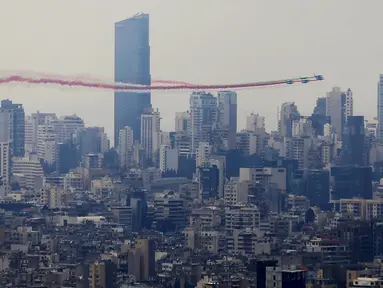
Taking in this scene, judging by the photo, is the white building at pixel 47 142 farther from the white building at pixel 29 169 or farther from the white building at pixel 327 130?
the white building at pixel 327 130

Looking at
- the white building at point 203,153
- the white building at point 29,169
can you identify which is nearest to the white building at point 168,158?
the white building at point 203,153

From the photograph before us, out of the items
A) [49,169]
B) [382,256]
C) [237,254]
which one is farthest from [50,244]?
[49,169]

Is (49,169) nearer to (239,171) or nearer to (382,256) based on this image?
(239,171)

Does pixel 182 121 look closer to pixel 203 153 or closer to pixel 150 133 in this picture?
pixel 150 133

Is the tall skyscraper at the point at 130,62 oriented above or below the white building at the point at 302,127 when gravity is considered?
above

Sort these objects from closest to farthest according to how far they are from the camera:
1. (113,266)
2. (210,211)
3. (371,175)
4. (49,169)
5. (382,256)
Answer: (113,266) < (382,256) < (210,211) < (371,175) < (49,169)

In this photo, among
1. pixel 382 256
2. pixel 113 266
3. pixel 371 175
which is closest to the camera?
pixel 113 266
